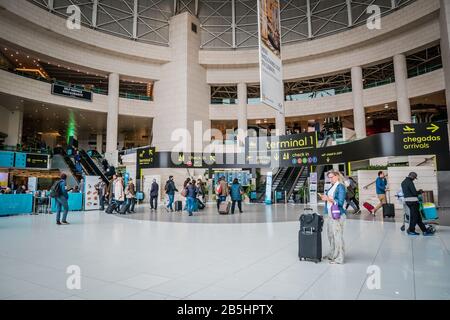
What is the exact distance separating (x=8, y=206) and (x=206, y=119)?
2042cm

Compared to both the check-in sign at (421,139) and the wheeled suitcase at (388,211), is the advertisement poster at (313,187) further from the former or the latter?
the wheeled suitcase at (388,211)

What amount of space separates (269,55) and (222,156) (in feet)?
37.7

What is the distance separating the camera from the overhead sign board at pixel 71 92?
81.9 feet

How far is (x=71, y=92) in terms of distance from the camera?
2580 centimetres

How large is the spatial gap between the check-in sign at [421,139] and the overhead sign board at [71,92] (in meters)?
25.6

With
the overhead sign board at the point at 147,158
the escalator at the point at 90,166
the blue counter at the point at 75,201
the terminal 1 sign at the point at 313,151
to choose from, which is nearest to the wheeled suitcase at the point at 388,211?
the terminal 1 sign at the point at 313,151

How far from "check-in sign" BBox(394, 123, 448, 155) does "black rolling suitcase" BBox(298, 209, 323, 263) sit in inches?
324

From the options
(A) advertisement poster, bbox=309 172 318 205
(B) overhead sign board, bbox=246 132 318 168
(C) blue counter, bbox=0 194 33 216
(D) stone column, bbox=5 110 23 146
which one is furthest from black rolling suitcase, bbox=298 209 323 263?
(D) stone column, bbox=5 110 23 146

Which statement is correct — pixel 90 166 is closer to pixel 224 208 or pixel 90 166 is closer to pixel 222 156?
pixel 222 156

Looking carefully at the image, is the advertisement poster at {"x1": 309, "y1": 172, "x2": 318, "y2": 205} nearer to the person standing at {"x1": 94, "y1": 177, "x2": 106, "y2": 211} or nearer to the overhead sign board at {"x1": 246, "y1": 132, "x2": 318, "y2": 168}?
the overhead sign board at {"x1": 246, "y1": 132, "x2": 318, "y2": 168}

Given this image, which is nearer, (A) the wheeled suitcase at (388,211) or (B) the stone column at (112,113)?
(A) the wheeled suitcase at (388,211)

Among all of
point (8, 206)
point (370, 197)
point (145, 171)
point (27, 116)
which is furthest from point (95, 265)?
point (27, 116)
